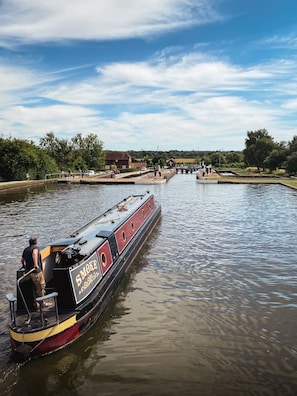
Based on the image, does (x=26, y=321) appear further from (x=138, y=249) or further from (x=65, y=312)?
(x=138, y=249)

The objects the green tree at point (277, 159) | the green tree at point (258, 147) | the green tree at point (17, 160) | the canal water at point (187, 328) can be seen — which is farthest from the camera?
the green tree at point (258, 147)

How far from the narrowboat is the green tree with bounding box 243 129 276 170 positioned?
2906 inches

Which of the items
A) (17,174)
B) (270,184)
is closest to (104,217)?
(270,184)

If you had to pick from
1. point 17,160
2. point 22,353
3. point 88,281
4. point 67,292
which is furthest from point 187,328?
point 17,160

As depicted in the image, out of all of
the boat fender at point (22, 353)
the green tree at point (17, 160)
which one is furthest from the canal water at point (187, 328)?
the green tree at point (17, 160)

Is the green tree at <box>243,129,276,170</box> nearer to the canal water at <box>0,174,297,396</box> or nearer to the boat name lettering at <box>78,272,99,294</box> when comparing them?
the canal water at <box>0,174,297,396</box>

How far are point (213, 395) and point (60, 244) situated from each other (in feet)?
17.1

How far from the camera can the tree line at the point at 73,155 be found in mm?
52688

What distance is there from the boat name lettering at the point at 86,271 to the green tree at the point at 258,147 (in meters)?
75.7

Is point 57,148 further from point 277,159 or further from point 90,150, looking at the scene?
point 277,159

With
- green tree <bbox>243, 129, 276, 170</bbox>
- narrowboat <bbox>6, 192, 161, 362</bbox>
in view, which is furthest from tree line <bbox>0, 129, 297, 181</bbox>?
narrowboat <bbox>6, 192, 161, 362</bbox>

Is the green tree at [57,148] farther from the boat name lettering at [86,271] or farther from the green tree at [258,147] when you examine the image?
the boat name lettering at [86,271]

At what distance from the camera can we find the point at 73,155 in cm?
8575

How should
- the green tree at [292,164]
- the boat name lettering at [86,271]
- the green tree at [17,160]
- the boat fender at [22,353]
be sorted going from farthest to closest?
1. the green tree at [292,164]
2. the green tree at [17,160]
3. the boat name lettering at [86,271]
4. the boat fender at [22,353]
